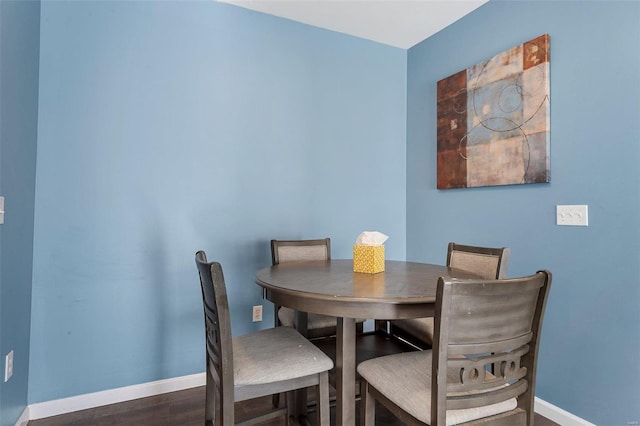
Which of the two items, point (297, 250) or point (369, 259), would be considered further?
point (297, 250)

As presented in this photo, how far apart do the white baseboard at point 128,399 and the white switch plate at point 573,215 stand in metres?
1.06

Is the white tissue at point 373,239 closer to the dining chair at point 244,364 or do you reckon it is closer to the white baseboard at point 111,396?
the dining chair at point 244,364

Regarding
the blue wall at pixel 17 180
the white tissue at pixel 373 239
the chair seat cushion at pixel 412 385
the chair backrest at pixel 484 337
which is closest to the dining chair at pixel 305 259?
the white tissue at pixel 373 239

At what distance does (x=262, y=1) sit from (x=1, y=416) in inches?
109

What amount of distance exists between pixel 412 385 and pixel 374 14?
8.39ft

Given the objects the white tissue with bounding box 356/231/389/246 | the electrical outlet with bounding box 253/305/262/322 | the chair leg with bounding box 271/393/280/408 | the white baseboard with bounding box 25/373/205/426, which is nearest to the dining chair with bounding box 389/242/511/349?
the white tissue with bounding box 356/231/389/246

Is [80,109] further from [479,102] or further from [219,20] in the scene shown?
[479,102]

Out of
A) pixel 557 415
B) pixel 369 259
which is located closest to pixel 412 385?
pixel 369 259

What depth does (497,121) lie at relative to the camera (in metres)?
2.29

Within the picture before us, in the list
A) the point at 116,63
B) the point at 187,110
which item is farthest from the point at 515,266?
the point at 116,63

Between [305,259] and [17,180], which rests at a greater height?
[17,180]

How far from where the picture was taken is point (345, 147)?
2.87 m

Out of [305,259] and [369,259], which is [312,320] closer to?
[305,259]

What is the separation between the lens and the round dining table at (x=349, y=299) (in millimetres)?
1213
